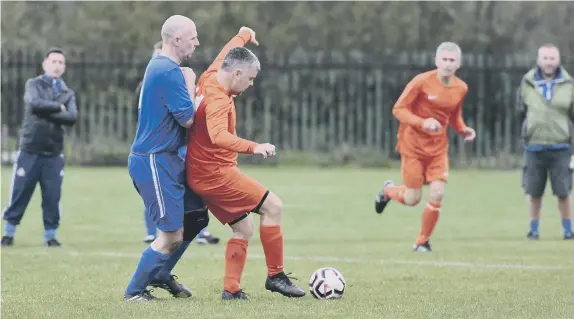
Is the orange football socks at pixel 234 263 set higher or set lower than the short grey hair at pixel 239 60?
lower

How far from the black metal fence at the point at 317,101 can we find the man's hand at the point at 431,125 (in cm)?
1328

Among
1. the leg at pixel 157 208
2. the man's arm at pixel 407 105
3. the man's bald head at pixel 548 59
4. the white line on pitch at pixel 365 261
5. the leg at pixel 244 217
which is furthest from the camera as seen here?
the man's bald head at pixel 548 59

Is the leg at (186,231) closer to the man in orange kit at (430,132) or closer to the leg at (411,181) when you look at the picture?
the man in orange kit at (430,132)

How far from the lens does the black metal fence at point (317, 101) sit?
85.6 ft

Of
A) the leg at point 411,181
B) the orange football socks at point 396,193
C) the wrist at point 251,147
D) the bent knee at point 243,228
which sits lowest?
the orange football socks at point 396,193

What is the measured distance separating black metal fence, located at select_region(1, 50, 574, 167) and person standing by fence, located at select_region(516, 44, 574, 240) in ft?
35.5

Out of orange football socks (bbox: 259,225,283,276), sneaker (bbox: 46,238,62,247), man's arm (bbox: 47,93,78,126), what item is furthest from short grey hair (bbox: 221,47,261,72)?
sneaker (bbox: 46,238,62,247)

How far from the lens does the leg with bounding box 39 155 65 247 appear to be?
13.8 meters

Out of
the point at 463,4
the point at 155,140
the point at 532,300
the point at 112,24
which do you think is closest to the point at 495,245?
the point at 532,300

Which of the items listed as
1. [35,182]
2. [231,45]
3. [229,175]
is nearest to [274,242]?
[229,175]

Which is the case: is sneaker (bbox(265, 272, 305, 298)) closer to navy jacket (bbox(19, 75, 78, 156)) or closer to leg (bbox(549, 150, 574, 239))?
navy jacket (bbox(19, 75, 78, 156))

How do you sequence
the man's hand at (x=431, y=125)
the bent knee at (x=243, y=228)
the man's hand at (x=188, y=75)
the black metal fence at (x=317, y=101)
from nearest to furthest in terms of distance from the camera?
the man's hand at (x=188, y=75) → the bent knee at (x=243, y=228) → the man's hand at (x=431, y=125) → the black metal fence at (x=317, y=101)

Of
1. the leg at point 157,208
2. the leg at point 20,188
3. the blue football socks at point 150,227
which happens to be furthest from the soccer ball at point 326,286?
the leg at point 20,188

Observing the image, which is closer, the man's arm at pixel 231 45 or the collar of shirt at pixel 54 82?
the man's arm at pixel 231 45
